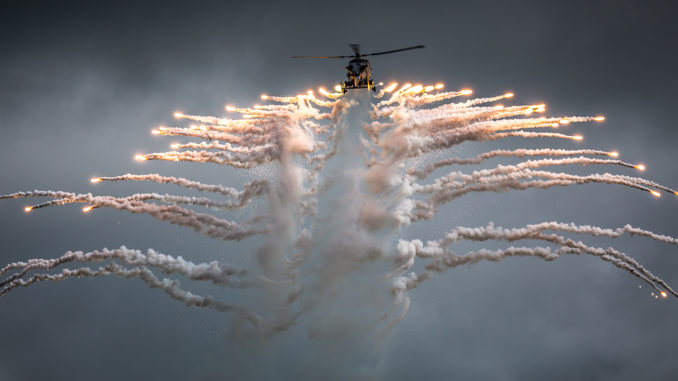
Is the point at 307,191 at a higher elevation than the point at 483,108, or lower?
lower

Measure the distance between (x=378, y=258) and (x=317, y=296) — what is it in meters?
9.90

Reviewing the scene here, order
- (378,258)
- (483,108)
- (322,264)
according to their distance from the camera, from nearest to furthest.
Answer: (483,108) < (378,258) < (322,264)

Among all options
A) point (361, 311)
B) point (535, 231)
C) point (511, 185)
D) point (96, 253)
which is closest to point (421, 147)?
point (511, 185)

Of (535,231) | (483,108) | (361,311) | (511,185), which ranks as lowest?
(361,311)

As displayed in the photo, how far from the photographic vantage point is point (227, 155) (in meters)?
59.2

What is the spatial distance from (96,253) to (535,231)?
3719 centimetres

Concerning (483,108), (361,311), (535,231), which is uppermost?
(483,108)

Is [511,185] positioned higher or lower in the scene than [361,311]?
higher

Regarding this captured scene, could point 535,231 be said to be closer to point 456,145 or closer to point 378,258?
point 456,145

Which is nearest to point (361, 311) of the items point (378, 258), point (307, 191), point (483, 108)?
point (378, 258)

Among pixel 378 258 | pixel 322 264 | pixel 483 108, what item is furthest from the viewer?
pixel 322 264

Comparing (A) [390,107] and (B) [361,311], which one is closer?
(A) [390,107]

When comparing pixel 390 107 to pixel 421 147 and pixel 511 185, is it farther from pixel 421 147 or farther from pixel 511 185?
pixel 511 185

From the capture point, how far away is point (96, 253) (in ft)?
181
